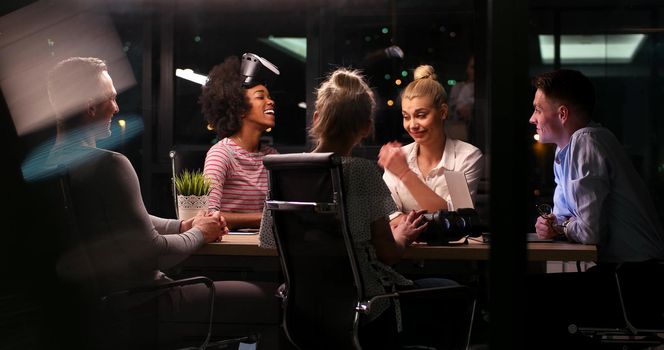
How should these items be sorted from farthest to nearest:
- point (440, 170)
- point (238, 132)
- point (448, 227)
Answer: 1. point (238, 132)
2. point (440, 170)
3. point (448, 227)

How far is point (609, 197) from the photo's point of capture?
3383 mm

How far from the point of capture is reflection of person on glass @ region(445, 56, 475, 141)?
13.0 feet

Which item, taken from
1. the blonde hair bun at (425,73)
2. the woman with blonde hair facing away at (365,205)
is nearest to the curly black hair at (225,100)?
the blonde hair bun at (425,73)

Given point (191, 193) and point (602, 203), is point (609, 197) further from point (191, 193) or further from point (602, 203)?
point (191, 193)

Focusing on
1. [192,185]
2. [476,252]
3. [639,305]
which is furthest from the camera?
[192,185]

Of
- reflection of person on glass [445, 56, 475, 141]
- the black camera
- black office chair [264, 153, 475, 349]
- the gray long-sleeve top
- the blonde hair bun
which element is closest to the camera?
black office chair [264, 153, 475, 349]

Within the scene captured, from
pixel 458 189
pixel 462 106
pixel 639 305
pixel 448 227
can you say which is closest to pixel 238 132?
pixel 462 106

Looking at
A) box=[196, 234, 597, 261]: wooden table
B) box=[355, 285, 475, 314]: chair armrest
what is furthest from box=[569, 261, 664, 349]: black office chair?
box=[355, 285, 475, 314]: chair armrest

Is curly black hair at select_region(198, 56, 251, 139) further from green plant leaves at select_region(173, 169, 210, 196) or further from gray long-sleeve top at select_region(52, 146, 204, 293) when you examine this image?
gray long-sleeve top at select_region(52, 146, 204, 293)

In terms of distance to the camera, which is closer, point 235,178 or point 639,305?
point 639,305

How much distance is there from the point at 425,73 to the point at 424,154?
2.07 ft

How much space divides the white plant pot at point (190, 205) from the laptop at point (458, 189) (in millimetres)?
1039

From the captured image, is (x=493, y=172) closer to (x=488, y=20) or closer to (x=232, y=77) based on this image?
(x=488, y=20)

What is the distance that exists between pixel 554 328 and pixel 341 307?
45.4 inches
